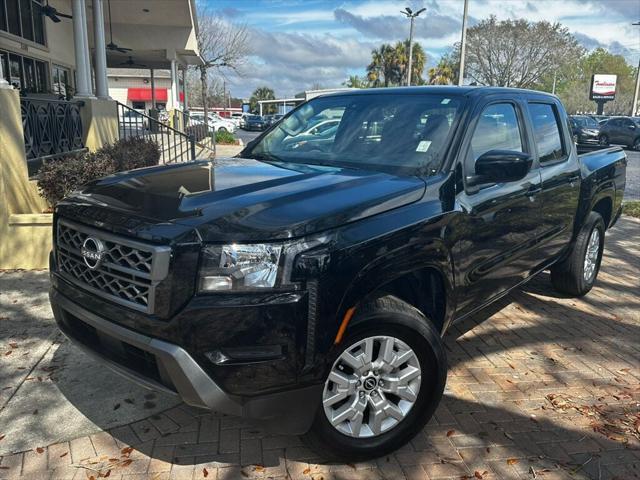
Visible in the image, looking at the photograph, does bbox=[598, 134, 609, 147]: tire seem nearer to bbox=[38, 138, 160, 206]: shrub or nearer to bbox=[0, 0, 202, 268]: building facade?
bbox=[0, 0, 202, 268]: building facade

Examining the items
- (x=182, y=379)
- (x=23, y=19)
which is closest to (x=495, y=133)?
(x=182, y=379)

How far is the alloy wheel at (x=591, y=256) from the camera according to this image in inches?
215

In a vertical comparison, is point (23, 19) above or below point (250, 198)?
above

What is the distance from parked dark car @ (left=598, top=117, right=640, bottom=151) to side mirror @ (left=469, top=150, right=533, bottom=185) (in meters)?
27.2

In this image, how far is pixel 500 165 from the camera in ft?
10.8

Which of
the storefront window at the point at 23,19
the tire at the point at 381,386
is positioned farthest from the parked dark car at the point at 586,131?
the tire at the point at 381,386

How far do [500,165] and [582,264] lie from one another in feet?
8.38

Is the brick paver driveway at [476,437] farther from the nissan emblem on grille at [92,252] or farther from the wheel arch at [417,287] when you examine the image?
the nissan emblem on grille at [92,252]

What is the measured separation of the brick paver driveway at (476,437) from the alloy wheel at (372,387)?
0.84ft

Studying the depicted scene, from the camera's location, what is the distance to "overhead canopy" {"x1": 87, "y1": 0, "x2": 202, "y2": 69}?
1762 cm

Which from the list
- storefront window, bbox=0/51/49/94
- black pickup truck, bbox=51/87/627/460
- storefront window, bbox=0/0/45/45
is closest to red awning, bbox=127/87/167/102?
storefront window, bbox=0/51/49/94

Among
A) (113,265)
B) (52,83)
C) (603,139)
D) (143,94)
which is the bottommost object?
(603,139)

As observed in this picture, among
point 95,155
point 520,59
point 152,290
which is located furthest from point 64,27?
point 520,59

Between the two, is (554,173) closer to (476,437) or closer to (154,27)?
(476,437)
